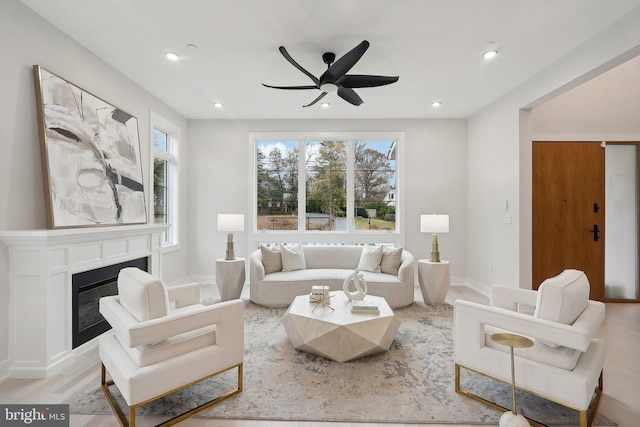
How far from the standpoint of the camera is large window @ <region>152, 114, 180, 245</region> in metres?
4.51

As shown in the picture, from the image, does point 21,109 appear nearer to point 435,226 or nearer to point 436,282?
point 435,226

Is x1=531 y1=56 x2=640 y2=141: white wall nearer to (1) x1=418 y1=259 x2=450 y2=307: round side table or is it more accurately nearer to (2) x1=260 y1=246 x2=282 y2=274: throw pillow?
(1) x1=418 y1=259 x2=450 y2=307: round side table

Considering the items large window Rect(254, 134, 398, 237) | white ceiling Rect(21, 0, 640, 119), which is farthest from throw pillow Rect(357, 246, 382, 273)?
white ceiling Rect(21, 0, 640, 119)

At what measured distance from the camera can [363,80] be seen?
9.34 ft

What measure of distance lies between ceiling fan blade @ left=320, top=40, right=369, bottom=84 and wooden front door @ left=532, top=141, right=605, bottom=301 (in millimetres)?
3217

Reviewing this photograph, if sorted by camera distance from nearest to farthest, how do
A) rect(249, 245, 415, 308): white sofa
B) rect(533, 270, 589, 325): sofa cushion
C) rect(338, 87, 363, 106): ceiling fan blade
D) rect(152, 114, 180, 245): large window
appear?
rect(533, 270, 589, 325): sofa cushion, rect(338, 87, 363, 106): ceiling fan blade, rect(249, 245, 415, 308): white sofa, rect(152, 114, 180, 245): large window

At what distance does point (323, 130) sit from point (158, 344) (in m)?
4.25

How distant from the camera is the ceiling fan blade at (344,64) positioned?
2.41 meters

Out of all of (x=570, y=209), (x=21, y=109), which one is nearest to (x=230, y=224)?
(x=21, y=109)

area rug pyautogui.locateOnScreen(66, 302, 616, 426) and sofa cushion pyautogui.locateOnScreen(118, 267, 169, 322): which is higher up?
sofa cushion pyautogui.locateOnScreen(118, 267, 169, 322)

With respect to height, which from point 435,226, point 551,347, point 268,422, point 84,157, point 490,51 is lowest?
point 268,422

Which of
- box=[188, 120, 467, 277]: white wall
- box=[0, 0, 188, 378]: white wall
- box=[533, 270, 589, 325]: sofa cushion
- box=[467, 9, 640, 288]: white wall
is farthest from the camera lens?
box=[188, 120, 467, 277]: white wall

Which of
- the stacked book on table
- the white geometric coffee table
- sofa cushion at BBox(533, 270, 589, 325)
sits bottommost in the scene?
the white geometric coffee table

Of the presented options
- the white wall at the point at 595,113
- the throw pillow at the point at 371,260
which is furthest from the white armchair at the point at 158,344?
the white wall at the point at 595,113
